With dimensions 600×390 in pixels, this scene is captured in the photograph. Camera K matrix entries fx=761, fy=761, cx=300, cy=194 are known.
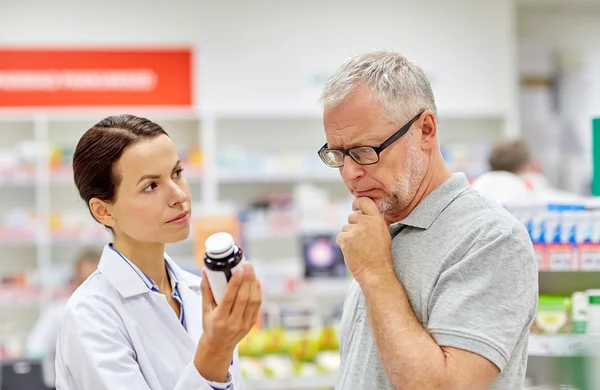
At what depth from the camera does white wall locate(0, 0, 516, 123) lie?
7383 mm

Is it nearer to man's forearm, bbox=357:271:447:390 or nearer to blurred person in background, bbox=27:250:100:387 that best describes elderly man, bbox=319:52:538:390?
man's forearm, bbox=357:271:447:390

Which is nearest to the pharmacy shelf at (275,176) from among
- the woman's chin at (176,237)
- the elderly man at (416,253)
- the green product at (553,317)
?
the green product at (553,317)

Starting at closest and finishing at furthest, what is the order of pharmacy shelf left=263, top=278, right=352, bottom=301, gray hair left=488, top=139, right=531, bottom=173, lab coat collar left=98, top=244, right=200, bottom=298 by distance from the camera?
lab coat collar left=98, top=244, right=200, bottom=298
gray hair left=488, top=139, right=531, bottom=173
pharmacy shelf left=263, top=278, right=352, bottom=301

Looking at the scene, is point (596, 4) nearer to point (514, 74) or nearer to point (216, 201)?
point (514, 74)

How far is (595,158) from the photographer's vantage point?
2707mm

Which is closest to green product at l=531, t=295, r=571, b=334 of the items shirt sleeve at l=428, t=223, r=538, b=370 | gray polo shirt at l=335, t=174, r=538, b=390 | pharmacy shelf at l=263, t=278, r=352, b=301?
gray polo shirt at l=335, t=174, r=538, b=390

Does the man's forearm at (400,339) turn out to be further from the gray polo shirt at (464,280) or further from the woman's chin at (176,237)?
the woman's chin at (176,237)

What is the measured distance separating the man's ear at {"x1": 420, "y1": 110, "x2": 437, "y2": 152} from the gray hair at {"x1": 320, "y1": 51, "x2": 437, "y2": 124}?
2cm

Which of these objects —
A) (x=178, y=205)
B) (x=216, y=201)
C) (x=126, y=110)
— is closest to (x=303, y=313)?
(x=216, y=201)

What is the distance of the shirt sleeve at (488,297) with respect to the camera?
149 centimetres

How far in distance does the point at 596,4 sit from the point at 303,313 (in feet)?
17.9

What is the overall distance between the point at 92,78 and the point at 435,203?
610 centimetres

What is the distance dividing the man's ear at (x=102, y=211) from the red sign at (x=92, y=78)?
5478 millimetres

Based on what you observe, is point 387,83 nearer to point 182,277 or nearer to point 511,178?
point 182,277
